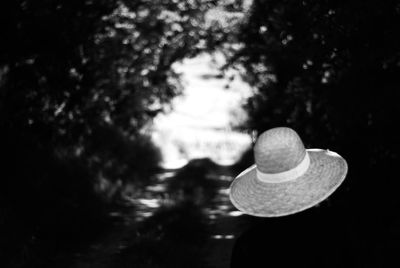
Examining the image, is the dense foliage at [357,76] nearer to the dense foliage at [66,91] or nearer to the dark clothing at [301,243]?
the dark clothing at [301,243]

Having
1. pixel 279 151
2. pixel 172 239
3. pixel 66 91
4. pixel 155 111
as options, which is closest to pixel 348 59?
pixel 279 151

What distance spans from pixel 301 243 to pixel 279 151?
488 millimetres

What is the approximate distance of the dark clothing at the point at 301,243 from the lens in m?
2.41

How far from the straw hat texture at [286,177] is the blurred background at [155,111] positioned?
2862 millimetres

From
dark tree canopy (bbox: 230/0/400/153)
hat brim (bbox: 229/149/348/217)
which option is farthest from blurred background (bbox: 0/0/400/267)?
hat brim (bbox: 229/149/348/217)

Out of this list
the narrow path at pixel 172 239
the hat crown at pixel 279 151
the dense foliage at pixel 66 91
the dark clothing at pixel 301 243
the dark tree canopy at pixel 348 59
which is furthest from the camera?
the dense foliage at pixel 66 91

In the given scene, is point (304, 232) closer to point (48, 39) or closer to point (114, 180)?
point (48, 39)

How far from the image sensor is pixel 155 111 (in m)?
15.6

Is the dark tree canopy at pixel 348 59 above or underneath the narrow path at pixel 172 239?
above

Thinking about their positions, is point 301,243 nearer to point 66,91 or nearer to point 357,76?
point 357,76

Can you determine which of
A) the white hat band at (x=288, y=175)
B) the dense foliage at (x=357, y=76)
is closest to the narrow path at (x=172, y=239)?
the dense foliage at (x=357, y=76)

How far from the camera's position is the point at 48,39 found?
796cm

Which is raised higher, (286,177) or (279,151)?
(279,151)

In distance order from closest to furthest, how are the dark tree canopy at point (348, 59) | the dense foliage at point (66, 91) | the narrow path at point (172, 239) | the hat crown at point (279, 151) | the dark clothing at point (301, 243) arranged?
the dark clothing at point (301, 243) < the hat crown at point (279, 151) < the dark tree canopy at point (348, 59) < the narrow path at point (172, 239) < the dense foliage at point (66, 91)
